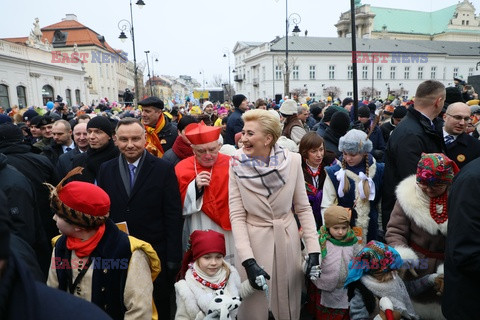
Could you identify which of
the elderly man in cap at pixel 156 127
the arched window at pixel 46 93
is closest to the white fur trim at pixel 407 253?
the elderly man in cap at pixel 156 127

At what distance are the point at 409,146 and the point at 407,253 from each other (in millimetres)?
1134

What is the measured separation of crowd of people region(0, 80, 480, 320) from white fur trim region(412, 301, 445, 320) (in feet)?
0.03

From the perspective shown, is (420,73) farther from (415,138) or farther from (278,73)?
(415,138)

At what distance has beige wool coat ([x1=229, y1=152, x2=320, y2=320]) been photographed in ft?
8.82

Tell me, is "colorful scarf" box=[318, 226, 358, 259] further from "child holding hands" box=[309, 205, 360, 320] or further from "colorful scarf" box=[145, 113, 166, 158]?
"colorful scarf" box=[145, 113, 166, 158]

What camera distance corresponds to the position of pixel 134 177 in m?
3.16

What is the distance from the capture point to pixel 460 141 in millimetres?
4086

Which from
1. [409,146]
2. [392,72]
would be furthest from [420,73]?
[409,146]

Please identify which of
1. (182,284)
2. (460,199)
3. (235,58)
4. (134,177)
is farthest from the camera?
(235,58)

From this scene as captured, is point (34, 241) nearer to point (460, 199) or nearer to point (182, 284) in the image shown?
point (182, 284)

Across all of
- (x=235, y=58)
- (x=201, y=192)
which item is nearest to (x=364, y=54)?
(x=235, y=58)

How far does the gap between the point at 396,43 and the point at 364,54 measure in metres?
9.90

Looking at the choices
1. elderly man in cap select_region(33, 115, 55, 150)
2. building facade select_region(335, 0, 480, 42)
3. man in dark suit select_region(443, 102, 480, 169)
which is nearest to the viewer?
man in dark suit select_region(443, 102, 480, 169)

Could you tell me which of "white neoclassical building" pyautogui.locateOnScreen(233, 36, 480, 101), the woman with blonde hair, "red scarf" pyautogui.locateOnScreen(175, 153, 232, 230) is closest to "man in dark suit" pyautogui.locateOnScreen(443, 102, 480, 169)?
the woman with blonde hair
